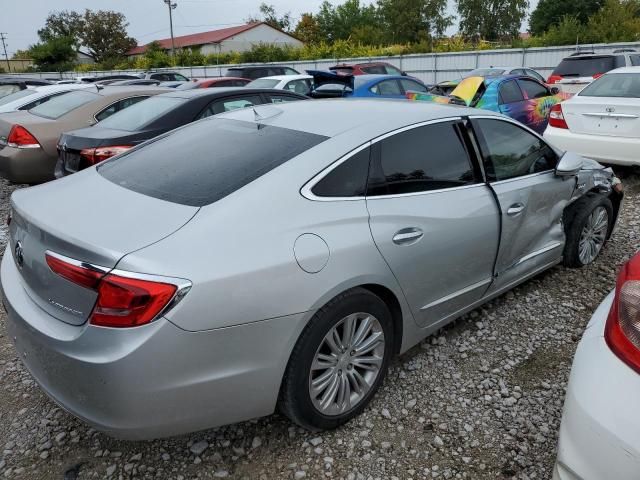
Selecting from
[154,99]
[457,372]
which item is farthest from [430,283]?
[154,99]

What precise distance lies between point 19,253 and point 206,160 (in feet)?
3.07

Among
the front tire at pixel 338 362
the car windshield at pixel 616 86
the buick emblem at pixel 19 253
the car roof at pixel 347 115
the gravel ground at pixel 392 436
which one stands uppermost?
the car windshield at pixel 616 86

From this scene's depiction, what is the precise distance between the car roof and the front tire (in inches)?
34.3

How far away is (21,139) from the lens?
6125 mm

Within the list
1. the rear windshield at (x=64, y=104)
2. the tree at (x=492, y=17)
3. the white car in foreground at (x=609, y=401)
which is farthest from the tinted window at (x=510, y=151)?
the tree at (x=492, y=17)

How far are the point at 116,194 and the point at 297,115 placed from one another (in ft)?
3.61

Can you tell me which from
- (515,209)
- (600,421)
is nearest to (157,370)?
(600,421)

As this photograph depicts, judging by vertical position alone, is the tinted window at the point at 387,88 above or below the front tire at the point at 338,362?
above

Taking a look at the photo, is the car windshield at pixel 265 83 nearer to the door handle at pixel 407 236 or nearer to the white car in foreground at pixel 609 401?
the door handle at pixel 407 236

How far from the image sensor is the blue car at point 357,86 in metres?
9.95

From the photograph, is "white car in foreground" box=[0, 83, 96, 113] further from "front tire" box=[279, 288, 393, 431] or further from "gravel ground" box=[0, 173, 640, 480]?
"front tire" box=[279, 288, 393, 431]

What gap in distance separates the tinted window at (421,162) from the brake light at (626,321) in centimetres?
116

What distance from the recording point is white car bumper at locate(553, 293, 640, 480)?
57.2 inches

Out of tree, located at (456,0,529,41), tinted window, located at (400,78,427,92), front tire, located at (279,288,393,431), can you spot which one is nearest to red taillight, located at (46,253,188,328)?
front tire, located at (279,288,393,431)
